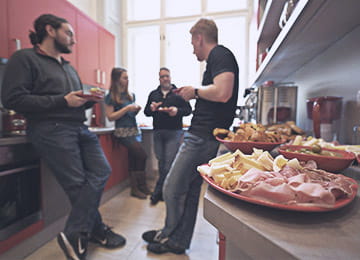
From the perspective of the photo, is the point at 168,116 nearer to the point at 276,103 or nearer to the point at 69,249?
the point at 276,103

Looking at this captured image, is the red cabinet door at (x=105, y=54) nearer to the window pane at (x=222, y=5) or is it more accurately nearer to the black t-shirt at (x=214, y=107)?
the window pane at (x=222, y=5)

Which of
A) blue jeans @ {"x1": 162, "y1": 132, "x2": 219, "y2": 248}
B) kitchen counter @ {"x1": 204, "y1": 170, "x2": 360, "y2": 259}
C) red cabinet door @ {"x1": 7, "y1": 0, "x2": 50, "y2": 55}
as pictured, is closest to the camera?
kitchen counter @ {"x1": 204, "y1": 170, "x2": 360, "y2": 259}

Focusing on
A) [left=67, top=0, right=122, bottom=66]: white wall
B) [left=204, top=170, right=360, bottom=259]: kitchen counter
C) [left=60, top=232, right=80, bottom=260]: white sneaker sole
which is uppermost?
[left=67, top=0, right=122, bottom=66]: white wall

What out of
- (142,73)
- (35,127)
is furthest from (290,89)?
(142,73)

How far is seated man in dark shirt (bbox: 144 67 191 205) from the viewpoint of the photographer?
2.15m

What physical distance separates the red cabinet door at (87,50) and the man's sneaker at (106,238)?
5.52ft

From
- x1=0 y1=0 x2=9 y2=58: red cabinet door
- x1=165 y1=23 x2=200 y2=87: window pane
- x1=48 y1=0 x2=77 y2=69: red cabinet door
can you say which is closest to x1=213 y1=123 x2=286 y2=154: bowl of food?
x1=0 y1=0 x2=9 y2=58: red cabinet door

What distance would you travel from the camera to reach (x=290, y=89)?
58.4 inches

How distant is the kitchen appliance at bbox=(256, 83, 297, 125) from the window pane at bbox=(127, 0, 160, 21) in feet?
9.04

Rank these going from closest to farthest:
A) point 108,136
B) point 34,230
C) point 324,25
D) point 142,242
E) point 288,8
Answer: point 324,25 → point 288,8 → point 34,230 → point 142,242 → point 108,136

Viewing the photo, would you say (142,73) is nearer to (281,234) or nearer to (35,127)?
(35,127)

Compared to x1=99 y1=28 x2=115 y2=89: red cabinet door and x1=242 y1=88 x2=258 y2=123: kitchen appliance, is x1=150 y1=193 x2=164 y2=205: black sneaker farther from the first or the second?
x1=99 y1=28 x2=115 y2=89: red cabinet door

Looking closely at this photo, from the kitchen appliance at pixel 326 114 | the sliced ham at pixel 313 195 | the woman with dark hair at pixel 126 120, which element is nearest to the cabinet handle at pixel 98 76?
the woman with dark hair at pixel 126 120

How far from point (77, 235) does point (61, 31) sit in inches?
A: 50.5
